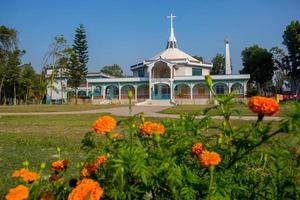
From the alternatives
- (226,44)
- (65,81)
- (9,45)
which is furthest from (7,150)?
(226,44)

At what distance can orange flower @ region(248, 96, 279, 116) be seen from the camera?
4.44 feet

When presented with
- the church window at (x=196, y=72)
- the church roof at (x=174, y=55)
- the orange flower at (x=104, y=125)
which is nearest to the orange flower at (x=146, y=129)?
the orange flower at (x=104, y=125)

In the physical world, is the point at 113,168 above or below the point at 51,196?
above

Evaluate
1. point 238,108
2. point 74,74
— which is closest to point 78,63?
point 74,74

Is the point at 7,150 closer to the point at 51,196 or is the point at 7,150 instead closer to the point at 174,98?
the point at 51,196

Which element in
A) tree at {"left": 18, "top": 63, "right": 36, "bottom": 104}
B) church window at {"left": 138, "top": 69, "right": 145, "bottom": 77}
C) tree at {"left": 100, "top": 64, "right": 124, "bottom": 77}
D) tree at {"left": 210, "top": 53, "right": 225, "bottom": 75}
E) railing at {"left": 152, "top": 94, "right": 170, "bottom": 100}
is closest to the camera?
railing at {"left": 152, "top": 94, "right": 170, "bottom": 100}

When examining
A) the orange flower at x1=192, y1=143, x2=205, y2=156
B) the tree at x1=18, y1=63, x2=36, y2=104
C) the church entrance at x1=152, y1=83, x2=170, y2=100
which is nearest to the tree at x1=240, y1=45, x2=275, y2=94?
the church entrance at x1=152, y1=83, x2=170, y2=100

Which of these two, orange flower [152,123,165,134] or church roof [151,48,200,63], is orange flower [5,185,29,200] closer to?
orange flower [152,123,165,134]

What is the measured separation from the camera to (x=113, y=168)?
1403 millimetres

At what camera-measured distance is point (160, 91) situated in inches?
1758

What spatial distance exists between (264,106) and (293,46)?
→ 1728 inches

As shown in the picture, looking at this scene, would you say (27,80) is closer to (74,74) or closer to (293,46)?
(74,74)

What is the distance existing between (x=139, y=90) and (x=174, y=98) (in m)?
5.45

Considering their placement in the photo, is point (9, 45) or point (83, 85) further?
point (83, 85)
